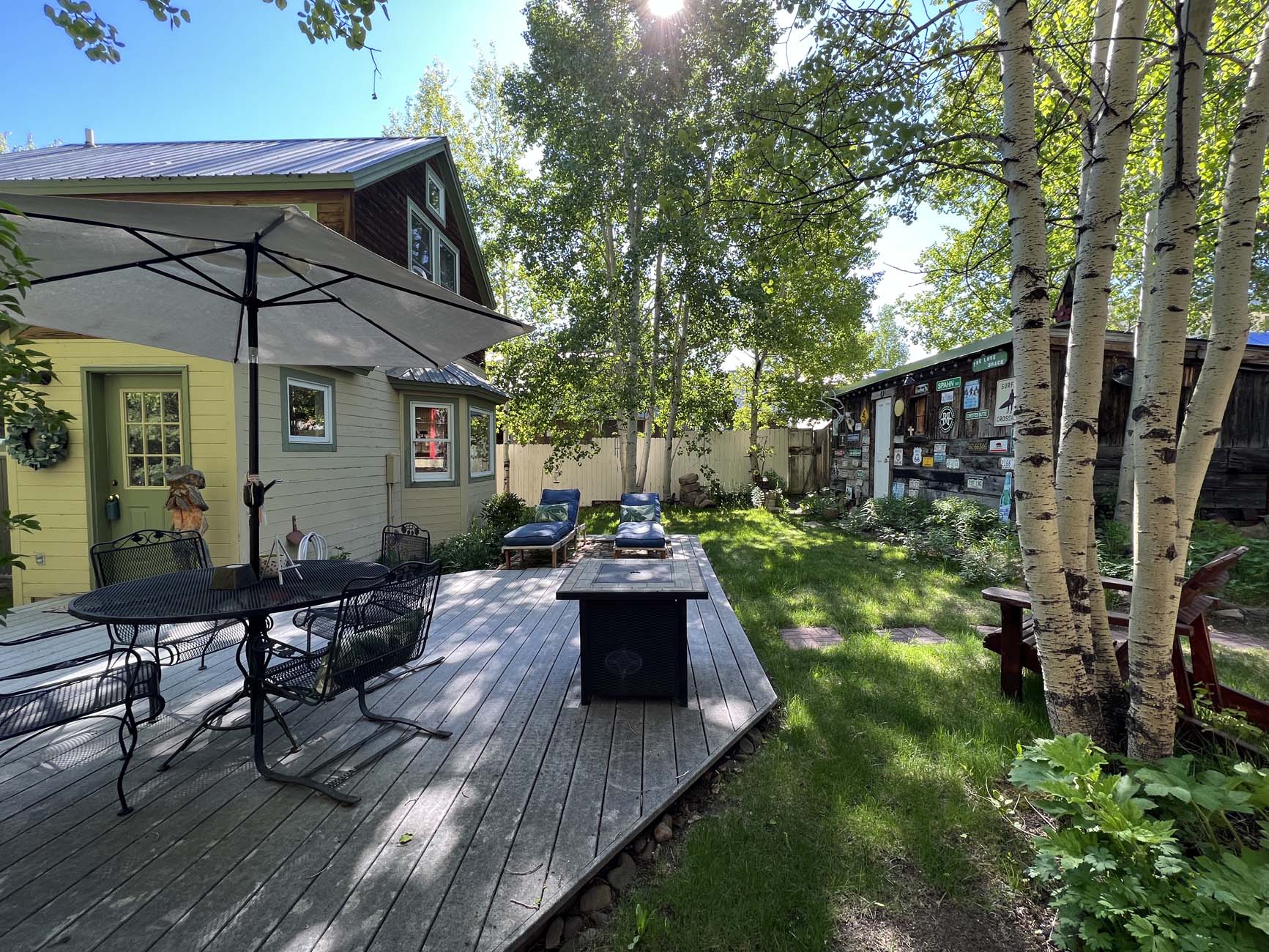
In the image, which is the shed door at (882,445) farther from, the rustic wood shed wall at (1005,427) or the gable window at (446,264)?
the gable window at (446,264)

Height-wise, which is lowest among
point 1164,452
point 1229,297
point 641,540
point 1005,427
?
point 641,540

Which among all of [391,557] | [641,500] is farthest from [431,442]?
[391,557]

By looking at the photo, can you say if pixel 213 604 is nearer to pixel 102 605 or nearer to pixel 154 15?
pixel 102 605

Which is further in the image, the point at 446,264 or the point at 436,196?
the point at 446,264

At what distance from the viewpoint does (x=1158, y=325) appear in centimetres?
204

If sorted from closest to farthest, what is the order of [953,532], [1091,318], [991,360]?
[1091,318] < [953,532] < [991,360]

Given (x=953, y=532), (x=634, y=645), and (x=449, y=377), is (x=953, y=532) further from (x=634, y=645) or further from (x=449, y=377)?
(x=449, y=377)

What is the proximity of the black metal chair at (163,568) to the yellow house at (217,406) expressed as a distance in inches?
86.1

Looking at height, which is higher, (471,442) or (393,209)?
(393,209)

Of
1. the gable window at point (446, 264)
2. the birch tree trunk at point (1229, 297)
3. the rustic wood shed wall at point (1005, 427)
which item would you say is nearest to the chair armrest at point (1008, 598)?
the birch tree trunk at point (1229, 297)

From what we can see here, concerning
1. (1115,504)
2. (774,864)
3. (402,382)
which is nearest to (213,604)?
(774,864)

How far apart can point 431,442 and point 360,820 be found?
734 cm

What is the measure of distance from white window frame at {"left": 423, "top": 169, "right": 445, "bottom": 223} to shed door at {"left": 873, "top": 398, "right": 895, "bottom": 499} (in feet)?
28.2

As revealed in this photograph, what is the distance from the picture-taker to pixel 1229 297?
2.13 m
